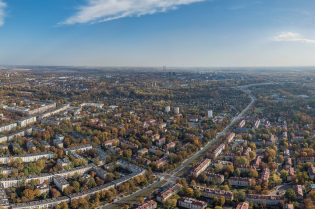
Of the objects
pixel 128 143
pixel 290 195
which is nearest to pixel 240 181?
pixel 290 195

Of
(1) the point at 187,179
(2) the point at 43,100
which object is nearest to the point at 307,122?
(1) the point at 187,179

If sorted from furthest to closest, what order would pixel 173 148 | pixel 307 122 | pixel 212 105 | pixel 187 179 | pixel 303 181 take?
pixel 212 105 → pixel 307 122 → pixel 173 148 → pixel 187 179 → pixel 303 181

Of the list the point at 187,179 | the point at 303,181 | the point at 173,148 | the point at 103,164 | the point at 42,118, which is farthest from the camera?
the point at 42,118

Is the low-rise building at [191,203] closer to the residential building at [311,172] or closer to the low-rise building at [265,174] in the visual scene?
the low-rise building at [265,174]

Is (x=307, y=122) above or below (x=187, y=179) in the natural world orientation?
above

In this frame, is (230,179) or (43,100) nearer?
(230,179)

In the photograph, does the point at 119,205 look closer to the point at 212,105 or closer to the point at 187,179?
the point at 187,179
